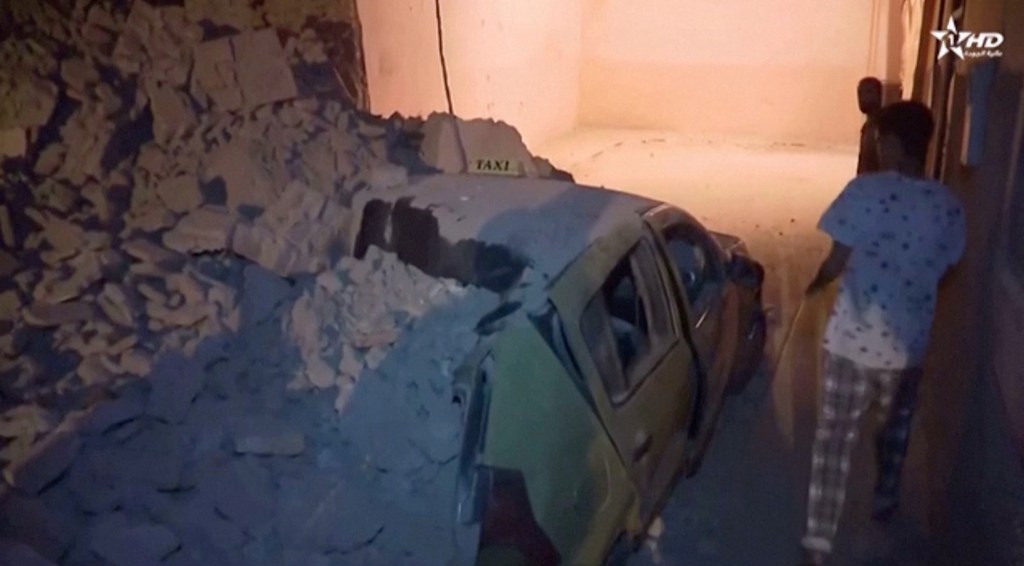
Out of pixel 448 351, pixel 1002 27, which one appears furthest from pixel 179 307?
pixel 1002 27

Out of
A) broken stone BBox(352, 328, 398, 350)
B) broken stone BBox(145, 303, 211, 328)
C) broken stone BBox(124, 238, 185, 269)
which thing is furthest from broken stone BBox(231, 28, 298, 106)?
broken stone BBox(352, 328, 398, 350)

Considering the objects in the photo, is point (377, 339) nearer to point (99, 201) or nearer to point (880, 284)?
point (99, 201)

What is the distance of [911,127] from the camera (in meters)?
3.88

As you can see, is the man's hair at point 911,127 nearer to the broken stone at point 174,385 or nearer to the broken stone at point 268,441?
the broken stone at point 268,441

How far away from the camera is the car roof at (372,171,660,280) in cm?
378

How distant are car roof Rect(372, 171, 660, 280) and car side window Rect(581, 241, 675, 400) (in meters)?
0.19

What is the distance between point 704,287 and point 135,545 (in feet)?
9.36

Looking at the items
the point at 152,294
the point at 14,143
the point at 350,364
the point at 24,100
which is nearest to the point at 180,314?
the point at 152,294

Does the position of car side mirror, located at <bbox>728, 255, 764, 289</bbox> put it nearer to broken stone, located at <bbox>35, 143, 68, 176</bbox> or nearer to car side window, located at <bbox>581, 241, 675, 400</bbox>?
car side window, located at <bbox>581, 241, 675, 400</bbox>

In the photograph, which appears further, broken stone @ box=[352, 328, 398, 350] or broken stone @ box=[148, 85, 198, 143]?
broken stone @ box=[148, 85, 198, 143]

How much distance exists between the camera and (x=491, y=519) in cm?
305

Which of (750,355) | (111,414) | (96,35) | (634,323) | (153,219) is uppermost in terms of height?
(96,35)

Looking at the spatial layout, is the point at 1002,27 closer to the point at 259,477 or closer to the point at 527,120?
the point at 259,477

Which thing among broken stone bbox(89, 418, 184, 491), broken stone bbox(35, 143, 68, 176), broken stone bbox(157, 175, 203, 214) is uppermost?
broken stone bbox(35, 143, 68, 176)
